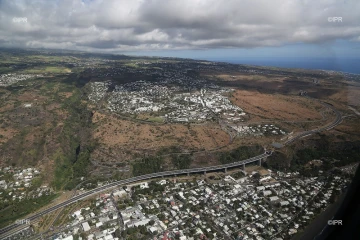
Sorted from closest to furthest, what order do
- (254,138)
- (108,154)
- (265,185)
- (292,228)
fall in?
(292,228)
(265,185)
(108,154)
(254,138)

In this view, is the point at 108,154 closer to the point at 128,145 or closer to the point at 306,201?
the point at 128,145

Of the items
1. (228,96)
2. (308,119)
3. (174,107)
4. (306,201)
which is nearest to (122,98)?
(174,107)

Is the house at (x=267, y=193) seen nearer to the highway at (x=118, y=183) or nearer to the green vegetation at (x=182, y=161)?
the highway at (x=118, y=183)

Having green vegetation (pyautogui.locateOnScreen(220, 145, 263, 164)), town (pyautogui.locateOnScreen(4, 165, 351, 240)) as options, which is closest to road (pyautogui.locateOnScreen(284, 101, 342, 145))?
green vegetation (pyautogui.locateOnScreen(220, 145, 263, 164))

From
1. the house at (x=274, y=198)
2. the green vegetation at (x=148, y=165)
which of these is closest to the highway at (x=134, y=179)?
the green vegetation at (x=148, y=165)

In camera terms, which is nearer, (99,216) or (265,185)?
(99,216)

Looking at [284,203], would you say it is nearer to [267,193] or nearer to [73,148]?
[267,193]

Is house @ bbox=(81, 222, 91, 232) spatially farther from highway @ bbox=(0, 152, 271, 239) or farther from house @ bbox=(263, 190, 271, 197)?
house @ bbox=(263, 190, 271, 197)

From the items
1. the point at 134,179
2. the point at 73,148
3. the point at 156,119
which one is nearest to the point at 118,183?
the point at 134,179
